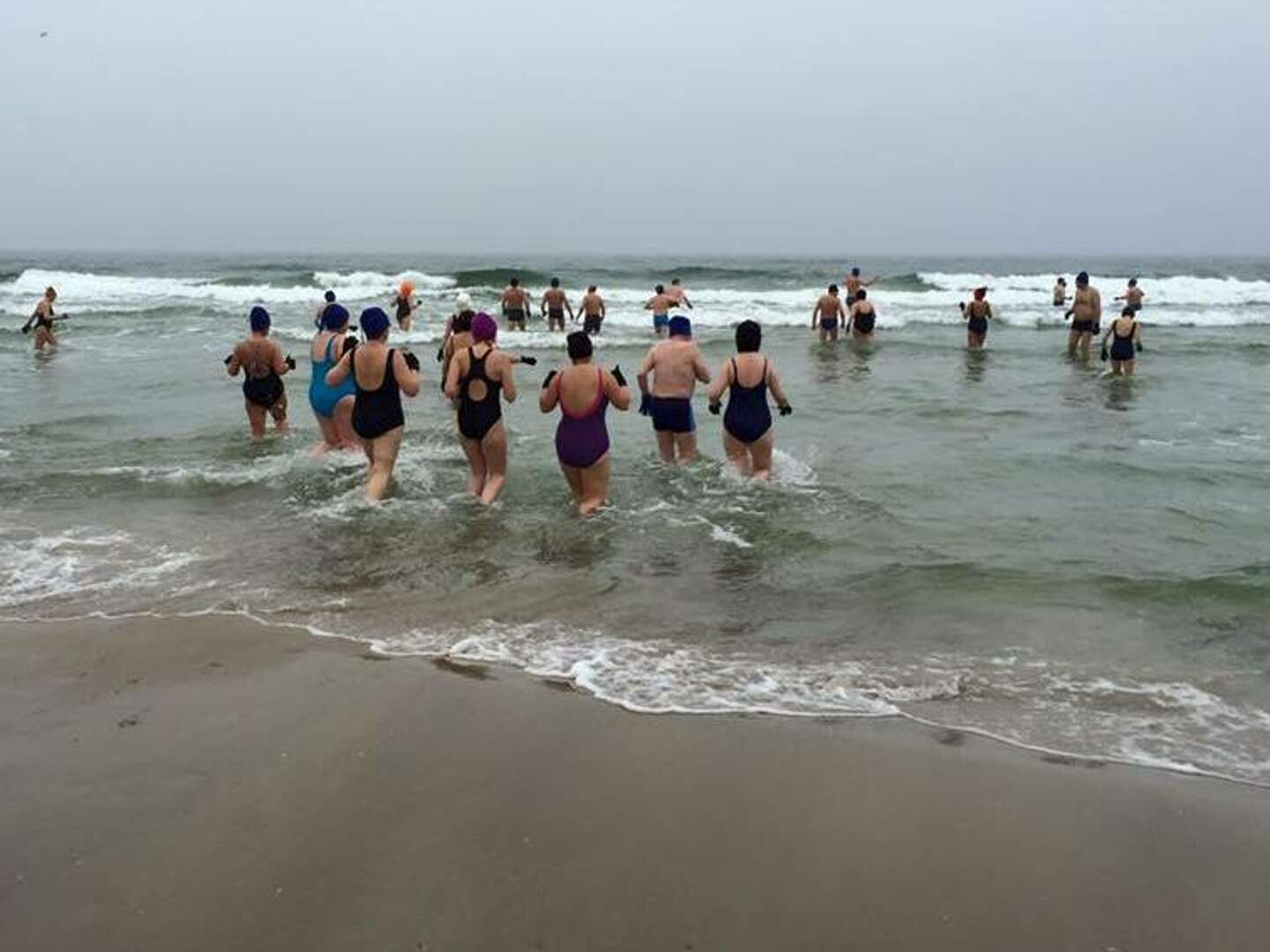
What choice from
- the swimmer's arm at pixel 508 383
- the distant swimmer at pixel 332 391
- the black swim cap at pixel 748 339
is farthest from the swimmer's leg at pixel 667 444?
the distant swimmer at pixel 332 391

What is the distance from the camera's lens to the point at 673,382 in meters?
8.67

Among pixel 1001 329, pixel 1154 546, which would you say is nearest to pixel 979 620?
pixel 1154 546

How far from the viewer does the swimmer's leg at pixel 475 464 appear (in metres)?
7.83

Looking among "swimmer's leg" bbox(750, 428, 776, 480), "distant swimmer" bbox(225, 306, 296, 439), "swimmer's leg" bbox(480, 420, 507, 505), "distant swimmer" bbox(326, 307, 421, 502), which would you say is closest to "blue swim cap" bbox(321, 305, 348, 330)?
"distant swimmer" bbox(225, 306, 296, 439)

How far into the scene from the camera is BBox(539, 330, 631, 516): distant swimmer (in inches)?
291

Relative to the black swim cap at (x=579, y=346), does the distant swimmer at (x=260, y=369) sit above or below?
below

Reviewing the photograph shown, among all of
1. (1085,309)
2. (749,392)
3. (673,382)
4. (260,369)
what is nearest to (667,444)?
(673,382)

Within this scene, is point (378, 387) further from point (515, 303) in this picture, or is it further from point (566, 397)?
point (515, 303)

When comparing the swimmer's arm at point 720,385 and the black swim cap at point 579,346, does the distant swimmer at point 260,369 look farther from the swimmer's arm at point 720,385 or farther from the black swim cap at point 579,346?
the swimmer's arm at point 720,385

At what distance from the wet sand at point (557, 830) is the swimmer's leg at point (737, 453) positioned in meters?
4.56

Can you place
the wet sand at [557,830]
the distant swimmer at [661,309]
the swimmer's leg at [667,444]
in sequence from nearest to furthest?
the wet sand at [557,830] → the swimmer's leg at [667,444] → the distant swimmer at [661,309]

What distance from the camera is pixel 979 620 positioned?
5.21 metres

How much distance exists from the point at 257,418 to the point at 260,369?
622mm

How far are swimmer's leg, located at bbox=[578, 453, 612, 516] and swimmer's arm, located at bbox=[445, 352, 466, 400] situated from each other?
3.70ft
